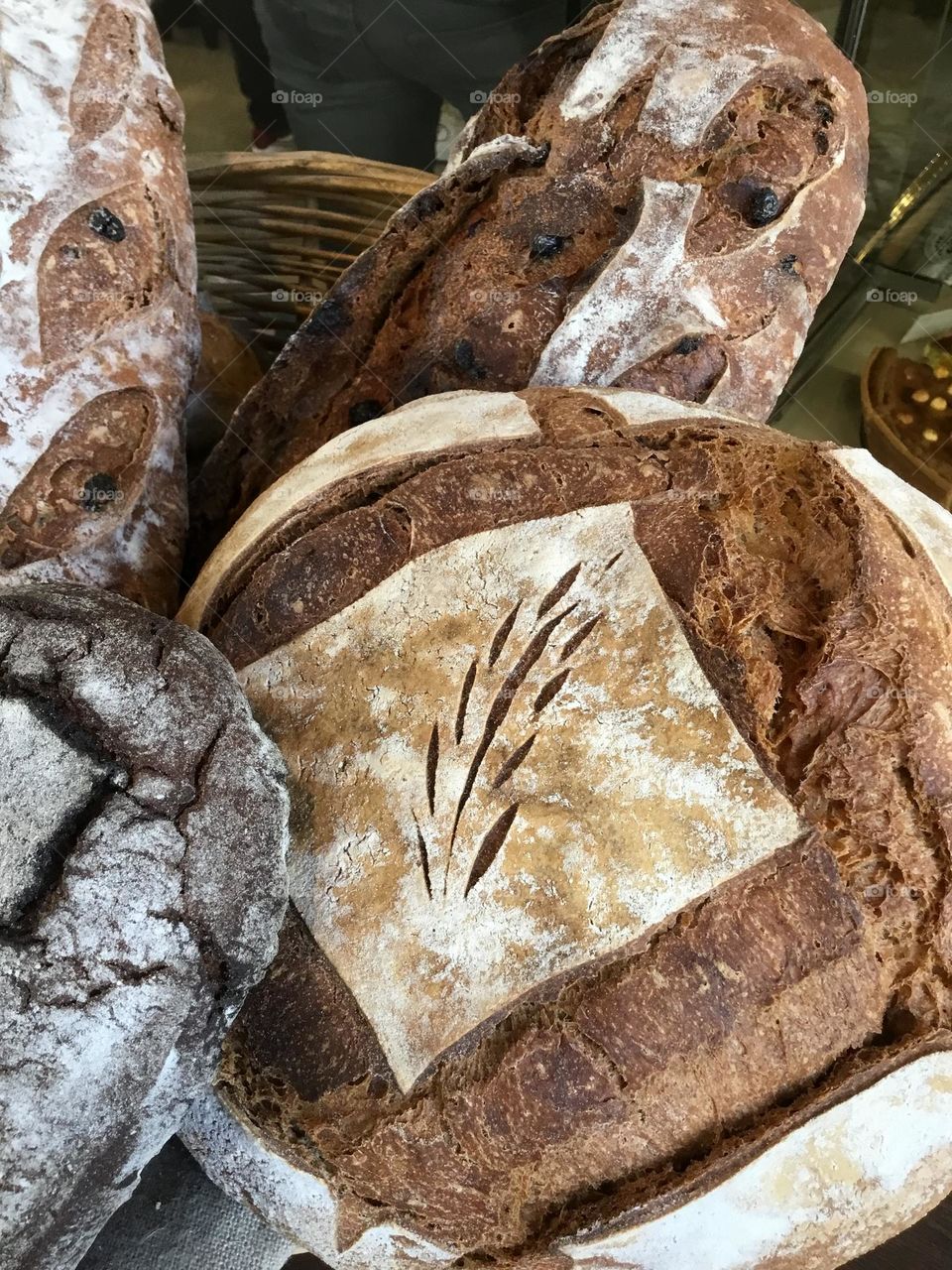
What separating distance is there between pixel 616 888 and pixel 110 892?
49 centimetres

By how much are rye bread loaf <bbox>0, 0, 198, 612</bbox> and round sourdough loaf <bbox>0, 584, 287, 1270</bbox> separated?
0.40m

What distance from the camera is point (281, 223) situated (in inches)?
89.7

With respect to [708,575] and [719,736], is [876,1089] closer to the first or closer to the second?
[719,736]

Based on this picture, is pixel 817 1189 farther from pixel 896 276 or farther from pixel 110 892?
pixel 896 276

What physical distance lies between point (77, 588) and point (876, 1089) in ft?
3.35

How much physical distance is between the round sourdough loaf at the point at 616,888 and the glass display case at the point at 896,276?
6.53 ft

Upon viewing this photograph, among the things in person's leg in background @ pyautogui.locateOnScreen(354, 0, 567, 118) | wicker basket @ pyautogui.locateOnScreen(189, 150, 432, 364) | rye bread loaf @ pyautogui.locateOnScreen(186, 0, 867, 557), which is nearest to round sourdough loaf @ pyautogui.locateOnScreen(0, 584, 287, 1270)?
rye bread loaf @ pyautogui.locateOnScreen(186, 0, 867, 557)

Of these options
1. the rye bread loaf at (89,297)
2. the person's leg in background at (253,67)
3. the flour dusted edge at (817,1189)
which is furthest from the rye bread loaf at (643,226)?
the person's leg in background at (253,67)

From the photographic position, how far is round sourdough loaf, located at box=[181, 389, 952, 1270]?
920 mm

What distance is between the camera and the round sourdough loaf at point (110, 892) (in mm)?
814

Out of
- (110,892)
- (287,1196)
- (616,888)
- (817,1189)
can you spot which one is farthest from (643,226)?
(287,1196)

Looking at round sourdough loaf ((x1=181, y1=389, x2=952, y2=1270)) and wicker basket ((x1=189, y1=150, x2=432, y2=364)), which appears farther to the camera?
wicker basket ((x1=189, y1=150, x2=432, y2=364))

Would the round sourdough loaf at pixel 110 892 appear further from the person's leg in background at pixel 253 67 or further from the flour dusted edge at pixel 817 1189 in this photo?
the person's leg in background at pixel 253 67

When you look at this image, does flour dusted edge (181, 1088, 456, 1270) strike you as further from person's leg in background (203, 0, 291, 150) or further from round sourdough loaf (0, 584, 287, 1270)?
person's leg in background (203, 0, 291, 150)
